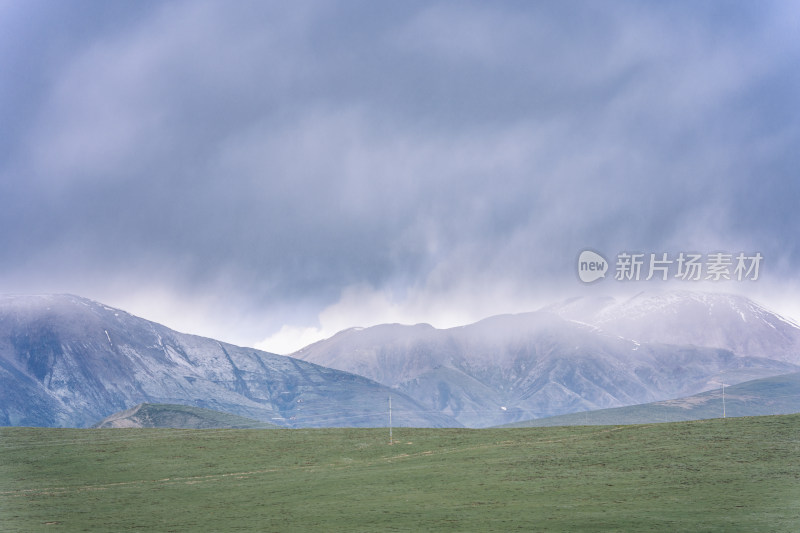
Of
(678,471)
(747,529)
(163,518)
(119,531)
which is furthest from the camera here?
(678,471)

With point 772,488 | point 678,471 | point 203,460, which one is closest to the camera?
point 772,488

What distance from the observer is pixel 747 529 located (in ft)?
188

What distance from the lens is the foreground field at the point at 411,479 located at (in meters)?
66.0

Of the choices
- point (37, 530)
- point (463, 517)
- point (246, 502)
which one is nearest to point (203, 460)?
point (246, 502)

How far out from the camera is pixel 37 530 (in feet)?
212

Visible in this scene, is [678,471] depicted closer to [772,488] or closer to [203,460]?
[772,488]

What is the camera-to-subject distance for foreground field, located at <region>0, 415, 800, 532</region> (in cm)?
6600

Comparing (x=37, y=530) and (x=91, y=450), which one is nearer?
(x=37, y=530)

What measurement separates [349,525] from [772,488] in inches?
1603

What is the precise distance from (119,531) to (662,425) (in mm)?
87838

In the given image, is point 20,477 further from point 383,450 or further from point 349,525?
point 349,525

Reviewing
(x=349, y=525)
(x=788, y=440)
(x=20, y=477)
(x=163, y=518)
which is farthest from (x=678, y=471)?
(x=20, y=477)

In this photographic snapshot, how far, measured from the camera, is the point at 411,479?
9094cm

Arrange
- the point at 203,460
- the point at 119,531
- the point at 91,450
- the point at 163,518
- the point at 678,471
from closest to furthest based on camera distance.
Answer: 1. the point at 119,531
2. the point at 163,518
3. the point at 678,471
4. the point at 203,460
5. the point at 91,450
